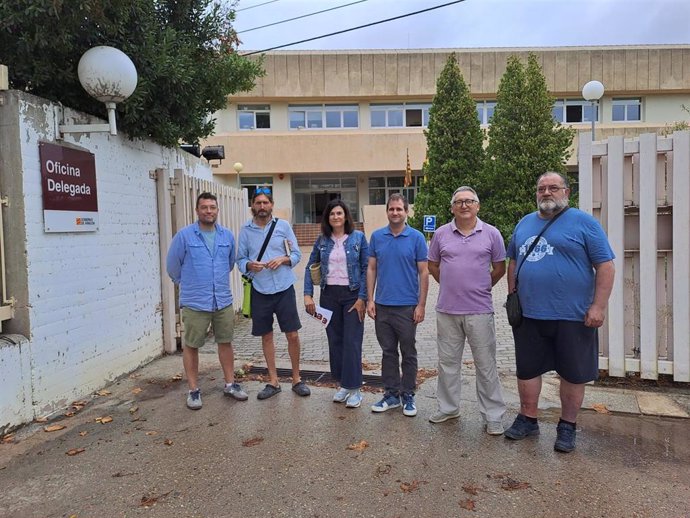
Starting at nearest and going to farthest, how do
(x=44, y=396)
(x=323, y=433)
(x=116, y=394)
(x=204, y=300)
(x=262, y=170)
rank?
(x=323, y=433)
(x=44, y=396)
(x=204, y=300)
(x=116, y=394)
(x=262, y=170)

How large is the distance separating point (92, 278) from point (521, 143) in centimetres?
1457

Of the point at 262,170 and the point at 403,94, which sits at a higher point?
the point at 403,94

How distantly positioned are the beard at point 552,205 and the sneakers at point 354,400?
214 cm

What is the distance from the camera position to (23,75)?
15.5 ft

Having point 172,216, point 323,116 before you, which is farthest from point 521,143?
point 172,216

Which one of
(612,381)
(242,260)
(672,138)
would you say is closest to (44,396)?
(242,260)

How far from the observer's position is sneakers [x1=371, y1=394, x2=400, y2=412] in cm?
439

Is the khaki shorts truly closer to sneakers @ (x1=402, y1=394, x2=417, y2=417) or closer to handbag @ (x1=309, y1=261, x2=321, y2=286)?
handbag @ (x1=309, y1=261, x2=321, y2=286)

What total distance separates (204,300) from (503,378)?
3.02 m

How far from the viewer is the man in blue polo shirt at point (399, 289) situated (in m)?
4.24

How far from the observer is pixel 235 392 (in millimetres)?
4797

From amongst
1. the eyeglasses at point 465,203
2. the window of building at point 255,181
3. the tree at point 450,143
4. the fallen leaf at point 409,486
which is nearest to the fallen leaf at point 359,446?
the fallen leaf at point 409,486

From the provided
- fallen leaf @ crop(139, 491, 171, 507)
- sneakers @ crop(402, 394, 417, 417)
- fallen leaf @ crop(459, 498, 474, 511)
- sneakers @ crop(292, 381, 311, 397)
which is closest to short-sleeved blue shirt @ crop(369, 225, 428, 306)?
sneakers @ crop(402, 394, 417, 417)

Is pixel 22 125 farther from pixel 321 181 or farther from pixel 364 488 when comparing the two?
pixel 321 181
